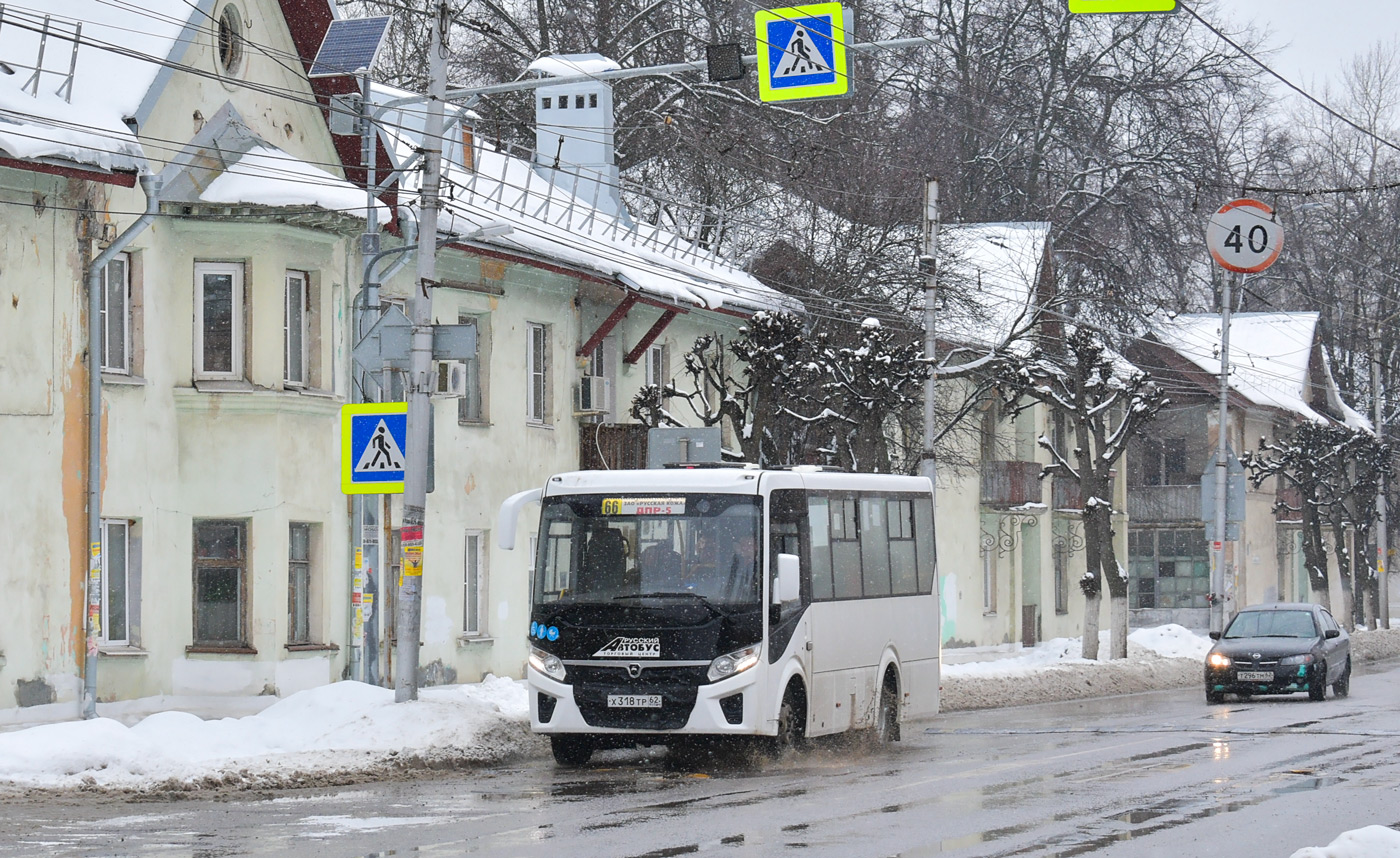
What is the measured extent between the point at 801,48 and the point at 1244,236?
24.5 m

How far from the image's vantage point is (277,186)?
22.0 metres

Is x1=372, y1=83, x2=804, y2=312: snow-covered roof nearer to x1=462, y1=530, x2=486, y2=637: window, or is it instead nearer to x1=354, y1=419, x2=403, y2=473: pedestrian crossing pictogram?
x1=462, y1=530, x2=486, y2=637: window

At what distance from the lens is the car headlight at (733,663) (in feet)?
55.2

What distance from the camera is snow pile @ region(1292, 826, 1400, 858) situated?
977cm

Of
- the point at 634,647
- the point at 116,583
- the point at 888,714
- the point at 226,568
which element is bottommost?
the point at 888,714

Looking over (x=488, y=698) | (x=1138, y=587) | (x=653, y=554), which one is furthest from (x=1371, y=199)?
(x=653, y=554)

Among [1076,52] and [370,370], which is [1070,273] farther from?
[370,370]

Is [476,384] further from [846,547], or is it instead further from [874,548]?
[846,547]

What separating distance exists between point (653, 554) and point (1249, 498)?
5059 cm

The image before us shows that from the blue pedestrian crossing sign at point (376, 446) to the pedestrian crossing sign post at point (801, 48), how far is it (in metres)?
5.29

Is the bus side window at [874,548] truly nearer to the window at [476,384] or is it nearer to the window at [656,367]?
the window at [476,384]

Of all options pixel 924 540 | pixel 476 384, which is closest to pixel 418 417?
pixel 924 540

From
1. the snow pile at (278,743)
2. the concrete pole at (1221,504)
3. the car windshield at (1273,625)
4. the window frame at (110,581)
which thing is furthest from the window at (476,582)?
the concrete pole at (1221,504)

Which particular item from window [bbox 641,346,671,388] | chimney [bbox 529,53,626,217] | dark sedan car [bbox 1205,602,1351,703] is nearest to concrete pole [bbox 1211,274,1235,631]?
dark sedan car [bbox 1205,602,1351,703]
